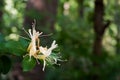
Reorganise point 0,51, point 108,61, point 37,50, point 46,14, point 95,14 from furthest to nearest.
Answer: point 108,61, point 95,14, point 46,14, point 0,51, point 37,50

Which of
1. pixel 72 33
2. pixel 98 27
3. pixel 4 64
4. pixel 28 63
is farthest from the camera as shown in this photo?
pixel 72 33

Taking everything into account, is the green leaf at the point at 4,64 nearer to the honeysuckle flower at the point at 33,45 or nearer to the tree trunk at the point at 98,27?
the honeysuckle flower at the point at 33,45

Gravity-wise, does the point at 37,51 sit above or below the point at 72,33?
below

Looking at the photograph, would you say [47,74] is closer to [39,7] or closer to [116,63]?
[39,7]

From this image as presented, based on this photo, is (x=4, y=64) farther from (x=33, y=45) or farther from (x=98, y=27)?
(x=98, y=27)

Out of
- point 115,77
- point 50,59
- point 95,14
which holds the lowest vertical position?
point 115,77

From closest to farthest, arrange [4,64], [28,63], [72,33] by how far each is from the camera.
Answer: [28,63] → [4,64] → [72,33]

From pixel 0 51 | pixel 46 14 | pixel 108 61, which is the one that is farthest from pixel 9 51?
pixel 108 61

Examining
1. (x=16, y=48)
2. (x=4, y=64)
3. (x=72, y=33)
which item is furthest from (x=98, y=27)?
(x=16, y=48)

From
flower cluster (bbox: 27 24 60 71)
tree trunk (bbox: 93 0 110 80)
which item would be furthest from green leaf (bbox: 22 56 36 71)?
tree trunk (bbox: 93 0 110 80)

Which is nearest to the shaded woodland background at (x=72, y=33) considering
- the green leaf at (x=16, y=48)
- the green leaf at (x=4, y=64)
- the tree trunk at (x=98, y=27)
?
the tree trunk at (x=98, y=27)

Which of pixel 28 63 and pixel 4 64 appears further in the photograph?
pixel 4 64
